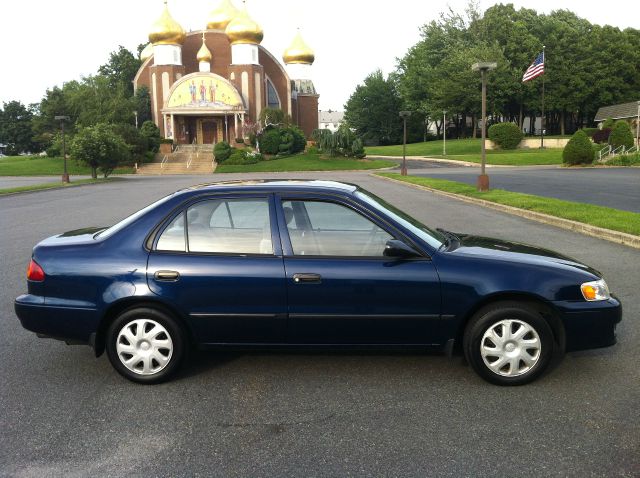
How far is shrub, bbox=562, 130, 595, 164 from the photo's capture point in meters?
40.7

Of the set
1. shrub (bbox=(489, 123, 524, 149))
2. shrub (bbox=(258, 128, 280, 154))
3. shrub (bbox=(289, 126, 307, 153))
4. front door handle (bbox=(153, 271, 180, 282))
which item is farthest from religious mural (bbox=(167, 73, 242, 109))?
front door handle (bbox=(153, 271, 180, 282))

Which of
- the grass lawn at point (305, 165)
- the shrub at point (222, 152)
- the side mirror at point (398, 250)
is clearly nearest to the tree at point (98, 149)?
the grass lawn at point (305, 165)

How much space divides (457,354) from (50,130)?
9107 cm

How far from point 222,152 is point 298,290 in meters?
55.4

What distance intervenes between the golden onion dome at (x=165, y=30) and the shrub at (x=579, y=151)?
4460 centimetres

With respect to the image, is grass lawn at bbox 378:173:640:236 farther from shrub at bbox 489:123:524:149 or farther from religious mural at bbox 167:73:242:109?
Answer: religious mural at bbox 167:73:242:109

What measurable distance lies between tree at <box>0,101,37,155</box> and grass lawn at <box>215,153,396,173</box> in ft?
213

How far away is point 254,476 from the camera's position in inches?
123

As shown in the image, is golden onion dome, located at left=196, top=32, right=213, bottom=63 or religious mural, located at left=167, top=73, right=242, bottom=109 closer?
religious mural, located at left=167, top=73, right=242, bottom=109

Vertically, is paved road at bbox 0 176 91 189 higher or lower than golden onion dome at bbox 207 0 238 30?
lower

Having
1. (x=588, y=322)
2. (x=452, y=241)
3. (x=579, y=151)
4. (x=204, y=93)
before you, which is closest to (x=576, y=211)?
(x=452, y=241)

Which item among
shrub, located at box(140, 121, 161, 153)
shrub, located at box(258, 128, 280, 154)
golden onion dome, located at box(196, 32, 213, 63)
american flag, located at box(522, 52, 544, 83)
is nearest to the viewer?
american flag, located at box(522, 52, 544, 83)

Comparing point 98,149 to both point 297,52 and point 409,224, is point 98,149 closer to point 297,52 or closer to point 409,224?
point 297,52

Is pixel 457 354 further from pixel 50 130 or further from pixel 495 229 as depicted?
pixel 50 130
